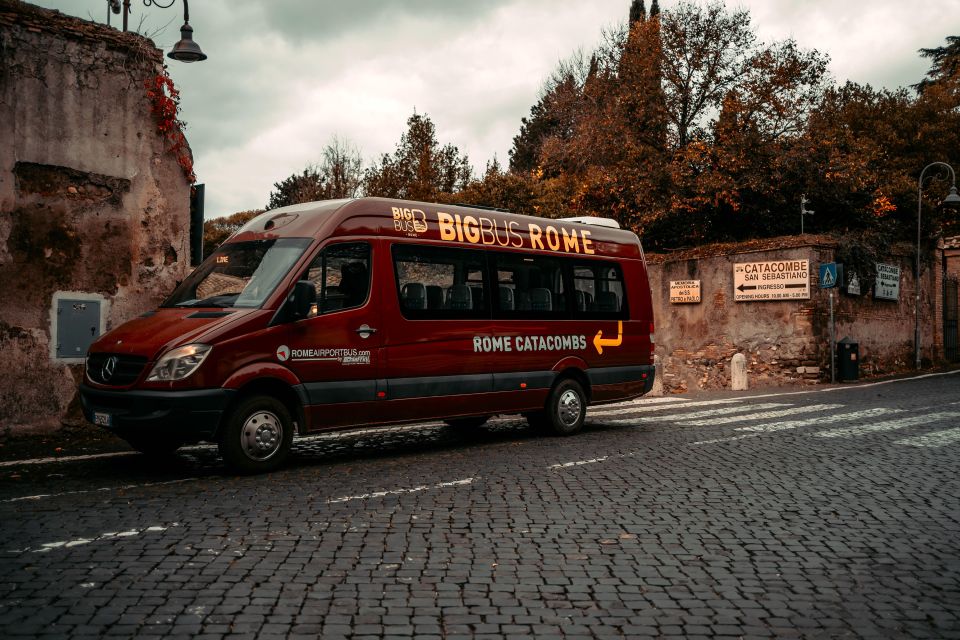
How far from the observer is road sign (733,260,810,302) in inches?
888

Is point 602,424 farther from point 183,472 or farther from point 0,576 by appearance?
point 0,576

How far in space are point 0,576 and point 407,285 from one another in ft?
18.2

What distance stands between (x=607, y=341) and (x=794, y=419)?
330 centimetres

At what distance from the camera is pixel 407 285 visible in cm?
967

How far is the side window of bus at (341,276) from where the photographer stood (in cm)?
882

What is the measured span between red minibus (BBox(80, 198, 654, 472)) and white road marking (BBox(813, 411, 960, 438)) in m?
2.82

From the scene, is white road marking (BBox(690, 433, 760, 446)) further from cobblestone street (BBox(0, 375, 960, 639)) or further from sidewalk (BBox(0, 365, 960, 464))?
sidewalk (BBox(0, 365, 960, 464))

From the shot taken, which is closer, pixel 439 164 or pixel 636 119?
pixel 636 119

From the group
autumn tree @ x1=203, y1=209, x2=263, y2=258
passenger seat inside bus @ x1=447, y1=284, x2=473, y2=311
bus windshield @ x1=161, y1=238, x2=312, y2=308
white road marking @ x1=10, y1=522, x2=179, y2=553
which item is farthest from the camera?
autumn tree @ x1=203, y1=209, x2=263, y2=258

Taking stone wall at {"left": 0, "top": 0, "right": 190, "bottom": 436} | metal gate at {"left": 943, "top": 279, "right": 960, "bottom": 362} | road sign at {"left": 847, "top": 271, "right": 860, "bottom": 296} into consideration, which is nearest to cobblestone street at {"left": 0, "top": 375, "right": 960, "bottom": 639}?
stone wall at {"left": 0, "top": 0, "right": 190, "bottom": 436}

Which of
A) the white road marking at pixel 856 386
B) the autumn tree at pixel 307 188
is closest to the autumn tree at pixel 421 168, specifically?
the autumn tree at pixel 307 188

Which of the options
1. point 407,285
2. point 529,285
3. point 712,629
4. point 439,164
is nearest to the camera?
point 712,629

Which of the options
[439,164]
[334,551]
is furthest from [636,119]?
[334,551]

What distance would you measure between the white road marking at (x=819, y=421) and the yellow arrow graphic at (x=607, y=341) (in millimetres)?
2044
